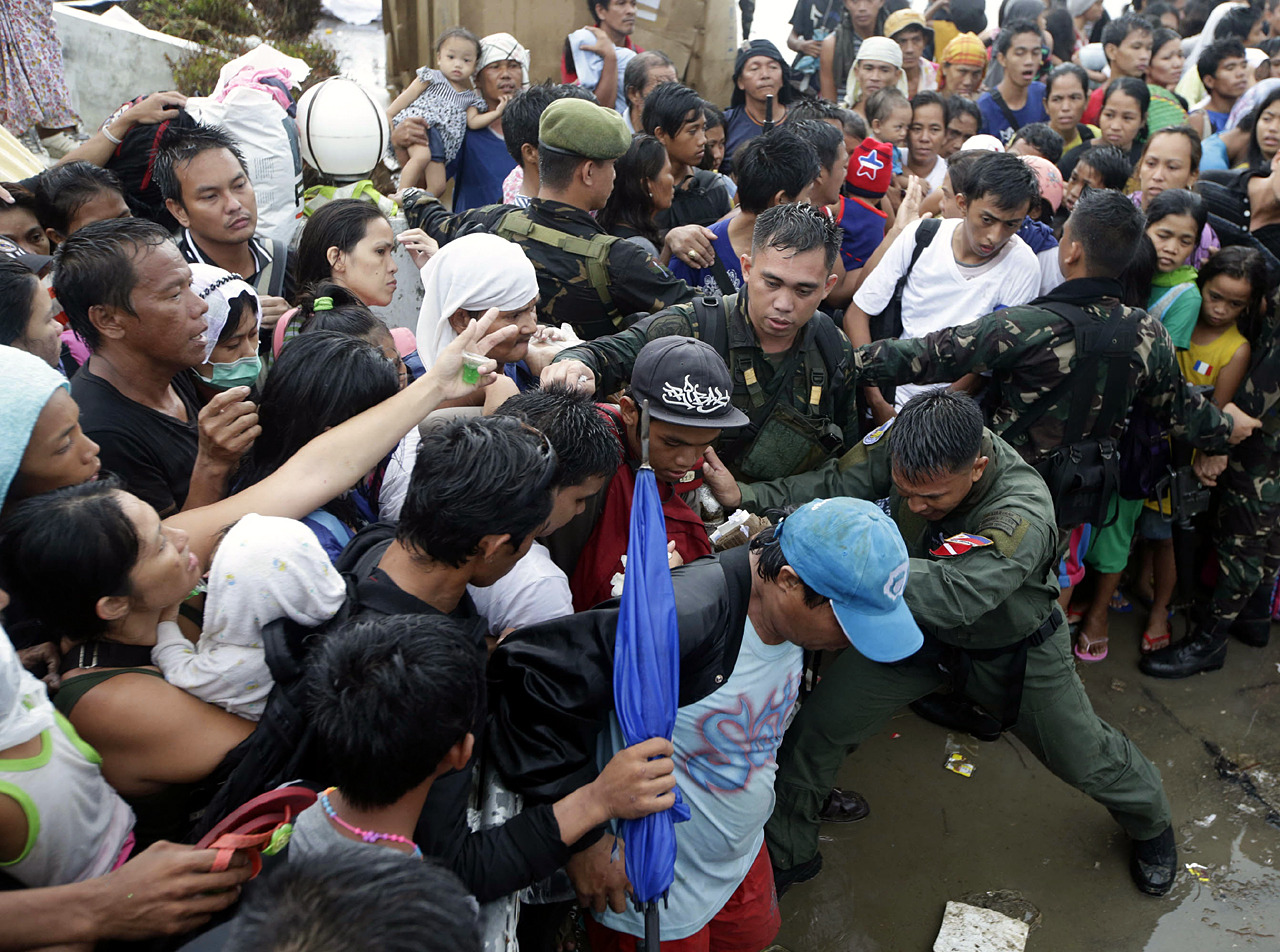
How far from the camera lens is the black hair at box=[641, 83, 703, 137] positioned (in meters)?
4.65

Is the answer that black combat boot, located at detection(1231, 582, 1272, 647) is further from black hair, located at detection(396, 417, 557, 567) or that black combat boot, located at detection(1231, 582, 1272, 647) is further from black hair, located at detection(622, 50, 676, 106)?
black hair, located at detection(622, 50, 676, 106)

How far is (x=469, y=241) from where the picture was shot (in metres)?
2.82

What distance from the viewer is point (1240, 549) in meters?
A: 4.64

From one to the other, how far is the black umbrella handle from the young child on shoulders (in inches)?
179

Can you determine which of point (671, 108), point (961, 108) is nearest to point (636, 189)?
point (671, 108)

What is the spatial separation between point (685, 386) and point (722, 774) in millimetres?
1062

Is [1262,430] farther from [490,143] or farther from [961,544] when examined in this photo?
[490,143]

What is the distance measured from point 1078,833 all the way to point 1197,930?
1.67ft

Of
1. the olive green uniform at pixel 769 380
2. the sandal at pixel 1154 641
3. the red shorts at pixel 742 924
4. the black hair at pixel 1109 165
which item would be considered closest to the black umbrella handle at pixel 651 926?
the red shorts at pixel 742 924

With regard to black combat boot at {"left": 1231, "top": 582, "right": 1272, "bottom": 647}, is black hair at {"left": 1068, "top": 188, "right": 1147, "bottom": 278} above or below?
above

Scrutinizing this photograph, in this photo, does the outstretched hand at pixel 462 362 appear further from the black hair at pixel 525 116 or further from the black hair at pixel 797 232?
the black hair at pixel 525 116

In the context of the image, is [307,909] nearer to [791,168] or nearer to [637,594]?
[637,594]

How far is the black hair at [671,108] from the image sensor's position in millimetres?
4648

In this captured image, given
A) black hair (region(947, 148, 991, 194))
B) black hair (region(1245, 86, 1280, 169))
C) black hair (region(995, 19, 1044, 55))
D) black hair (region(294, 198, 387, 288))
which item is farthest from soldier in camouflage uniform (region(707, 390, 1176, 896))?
black hair (region(995, 19, 1044, 55))
